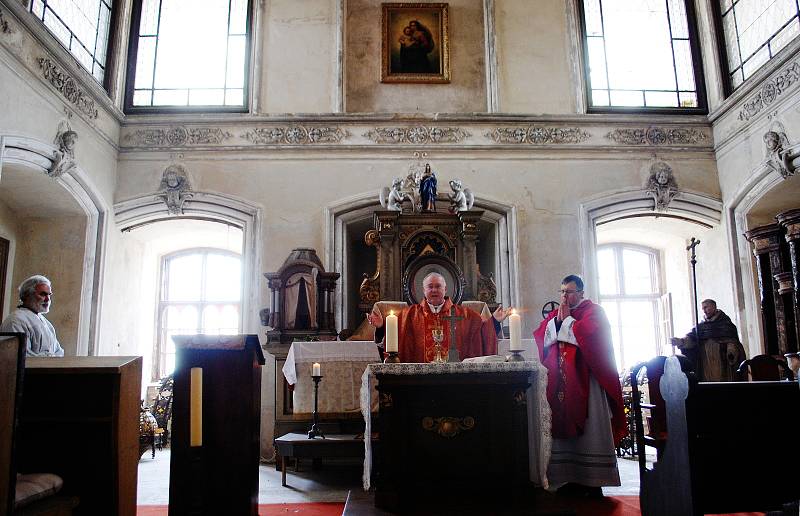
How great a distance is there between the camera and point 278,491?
588 cm

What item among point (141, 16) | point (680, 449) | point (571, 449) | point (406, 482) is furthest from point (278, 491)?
point (141, 16)

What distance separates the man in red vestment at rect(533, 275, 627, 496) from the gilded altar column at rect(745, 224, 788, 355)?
4166 millimetres

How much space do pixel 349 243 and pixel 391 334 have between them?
569cm

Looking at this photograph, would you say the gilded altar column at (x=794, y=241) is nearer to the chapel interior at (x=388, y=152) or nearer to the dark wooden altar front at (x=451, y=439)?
the chapel interior at (x=388, y=152)

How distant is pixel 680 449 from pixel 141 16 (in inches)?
380

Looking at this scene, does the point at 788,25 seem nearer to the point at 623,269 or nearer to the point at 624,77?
the point at 624,77

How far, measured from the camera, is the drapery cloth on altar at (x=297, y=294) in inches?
330

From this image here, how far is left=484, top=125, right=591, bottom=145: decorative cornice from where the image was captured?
31.7 ft

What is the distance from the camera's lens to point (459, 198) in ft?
29.2

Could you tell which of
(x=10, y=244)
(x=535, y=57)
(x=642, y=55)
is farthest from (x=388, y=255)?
(x=642, y=55)

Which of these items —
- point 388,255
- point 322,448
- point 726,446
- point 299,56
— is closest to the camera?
point 726,446

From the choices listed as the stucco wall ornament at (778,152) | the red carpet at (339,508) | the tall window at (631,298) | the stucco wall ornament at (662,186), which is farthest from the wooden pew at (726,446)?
the tall window at (631,298)

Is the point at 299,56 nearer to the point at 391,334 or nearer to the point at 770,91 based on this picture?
the point at 770,91

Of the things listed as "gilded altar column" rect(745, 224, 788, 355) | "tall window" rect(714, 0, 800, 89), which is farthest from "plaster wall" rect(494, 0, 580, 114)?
"gilded altar column" rect(745, 224, 788, 355)
